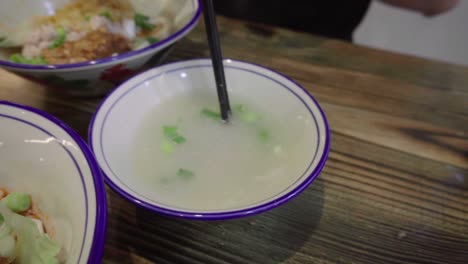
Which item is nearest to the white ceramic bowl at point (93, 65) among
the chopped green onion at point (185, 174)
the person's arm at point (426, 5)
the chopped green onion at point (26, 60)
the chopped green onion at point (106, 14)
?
the chopped green onion at point (26, 60)

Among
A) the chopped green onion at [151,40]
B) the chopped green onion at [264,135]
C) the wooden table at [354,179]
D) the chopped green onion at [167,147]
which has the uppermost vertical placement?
the chopped green onion at [151,40]

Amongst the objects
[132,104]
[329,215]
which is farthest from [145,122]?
[329,215]

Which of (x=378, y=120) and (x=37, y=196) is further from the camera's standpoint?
(x=378, y=120)

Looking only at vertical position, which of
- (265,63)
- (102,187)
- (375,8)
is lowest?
(375,8)

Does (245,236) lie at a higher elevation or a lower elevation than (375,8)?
higher

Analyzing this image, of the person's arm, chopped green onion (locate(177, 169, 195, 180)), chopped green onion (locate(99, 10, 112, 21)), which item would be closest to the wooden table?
chopped green onion (locate(177, 169, 195, 180))

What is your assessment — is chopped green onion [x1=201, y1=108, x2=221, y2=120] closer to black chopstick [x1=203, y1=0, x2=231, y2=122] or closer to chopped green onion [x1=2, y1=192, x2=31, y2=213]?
black chopstick [x1=203, y1=0, x2=231, y2=122]

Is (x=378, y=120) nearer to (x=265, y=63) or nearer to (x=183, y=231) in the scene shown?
(x=265, y=63)

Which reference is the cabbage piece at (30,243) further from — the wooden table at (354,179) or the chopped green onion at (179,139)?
the chopped green onion at (179,139)
